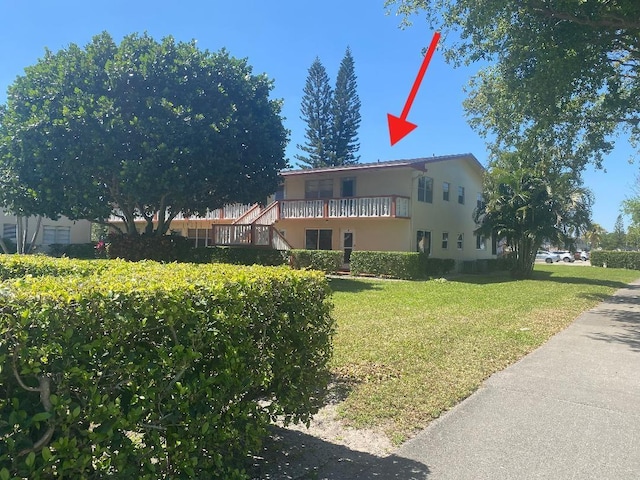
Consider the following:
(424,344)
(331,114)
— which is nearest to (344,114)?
(331,114)

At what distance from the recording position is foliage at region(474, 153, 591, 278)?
23406mm

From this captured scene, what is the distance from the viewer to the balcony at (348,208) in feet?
77.7

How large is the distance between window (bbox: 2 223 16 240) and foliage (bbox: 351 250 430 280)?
21.2m

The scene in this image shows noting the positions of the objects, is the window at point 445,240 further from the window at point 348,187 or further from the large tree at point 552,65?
the large tree at point 552,65

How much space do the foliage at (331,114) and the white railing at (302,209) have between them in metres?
26.2

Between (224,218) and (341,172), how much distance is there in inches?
343

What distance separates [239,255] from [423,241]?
10086mm

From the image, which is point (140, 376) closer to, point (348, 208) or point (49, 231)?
point (348, 208)

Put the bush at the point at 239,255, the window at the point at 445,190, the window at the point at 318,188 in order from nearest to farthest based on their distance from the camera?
the bush at the point at 239,255, the window at the point at 318,188, the window at the point at 445,190

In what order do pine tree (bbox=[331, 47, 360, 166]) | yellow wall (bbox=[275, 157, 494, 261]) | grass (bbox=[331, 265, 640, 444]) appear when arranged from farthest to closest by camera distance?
pine tree (bbox=[331, 47, 360, 166])
yellow wall (bbox=[275, 157, 494, 261])
grass (bbox=[331, 265, 640, 444])

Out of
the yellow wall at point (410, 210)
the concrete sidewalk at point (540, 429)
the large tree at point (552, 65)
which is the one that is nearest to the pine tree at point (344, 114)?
the yellow wall at point (410, 210)

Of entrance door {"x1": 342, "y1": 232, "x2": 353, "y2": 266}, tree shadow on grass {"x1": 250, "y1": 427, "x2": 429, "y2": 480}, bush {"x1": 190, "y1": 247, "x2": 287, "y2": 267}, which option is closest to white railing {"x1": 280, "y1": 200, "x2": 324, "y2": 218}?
entrance door {"x1": 342, "y1": 232, "x2": 353, "y2": 266}

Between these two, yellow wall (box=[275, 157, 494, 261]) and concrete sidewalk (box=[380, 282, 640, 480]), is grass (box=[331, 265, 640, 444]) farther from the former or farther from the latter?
yellow wall (box=[275, 157, 494, 261])

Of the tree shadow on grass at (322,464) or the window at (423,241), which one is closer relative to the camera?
the tree shadow on grass at (322,464)
